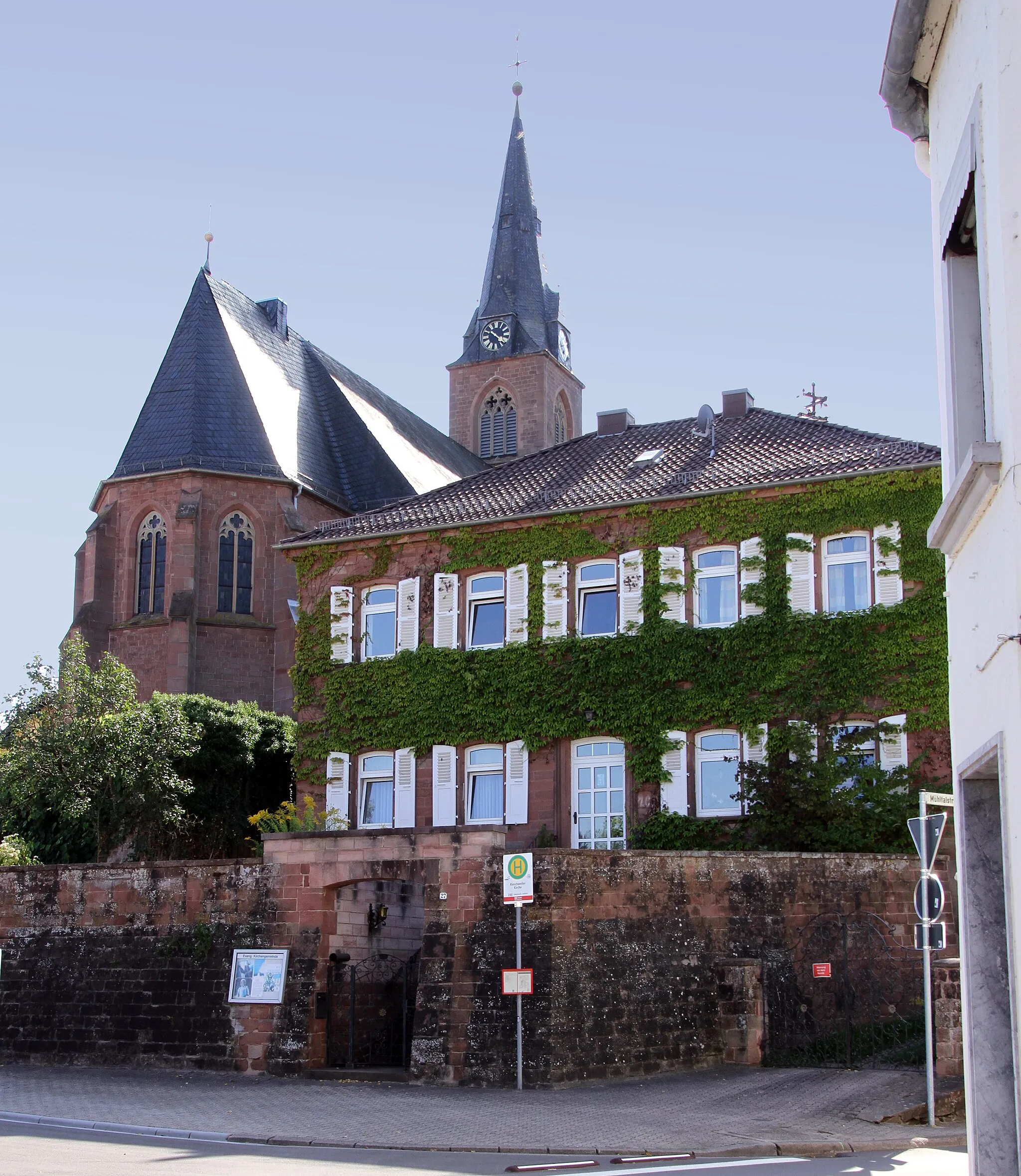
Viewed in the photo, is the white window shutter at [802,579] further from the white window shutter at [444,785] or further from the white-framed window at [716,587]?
the white window shutter at [444,785]

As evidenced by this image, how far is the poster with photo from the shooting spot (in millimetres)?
20391

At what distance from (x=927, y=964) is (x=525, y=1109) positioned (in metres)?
4.66

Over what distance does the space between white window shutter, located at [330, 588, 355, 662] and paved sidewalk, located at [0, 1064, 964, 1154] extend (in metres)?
10.9

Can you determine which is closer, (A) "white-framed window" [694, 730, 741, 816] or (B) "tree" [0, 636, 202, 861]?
(A) "white-framed window" [694, 730, 741, 816]

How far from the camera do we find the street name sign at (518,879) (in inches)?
715

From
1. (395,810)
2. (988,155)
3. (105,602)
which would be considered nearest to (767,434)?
(395,810)

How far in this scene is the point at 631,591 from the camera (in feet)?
90.9

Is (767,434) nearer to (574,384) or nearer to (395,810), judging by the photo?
(395,810)

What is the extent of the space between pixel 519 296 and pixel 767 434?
3984 cm

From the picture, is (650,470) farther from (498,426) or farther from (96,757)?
(498,426)

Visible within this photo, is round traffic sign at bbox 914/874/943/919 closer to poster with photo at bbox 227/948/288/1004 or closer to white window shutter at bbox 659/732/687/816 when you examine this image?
poster with photo at bbox 227/948/288/1004

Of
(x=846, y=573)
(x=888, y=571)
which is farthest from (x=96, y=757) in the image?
(x=888, y=571)

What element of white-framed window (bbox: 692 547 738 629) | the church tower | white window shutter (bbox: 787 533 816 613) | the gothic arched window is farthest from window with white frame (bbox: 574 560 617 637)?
the gothic arched window

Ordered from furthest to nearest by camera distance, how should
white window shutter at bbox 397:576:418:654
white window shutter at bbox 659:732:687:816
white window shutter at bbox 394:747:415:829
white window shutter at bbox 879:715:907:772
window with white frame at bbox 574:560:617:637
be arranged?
white window shutter at bbox 397:576:418:654, white window shutter at bbox 394:747:415:829, window with white frame at bbox 574:560:617:637, white window shutter at bbox 659:732:687:816, white window shutter at bbox 879:715:907:772
